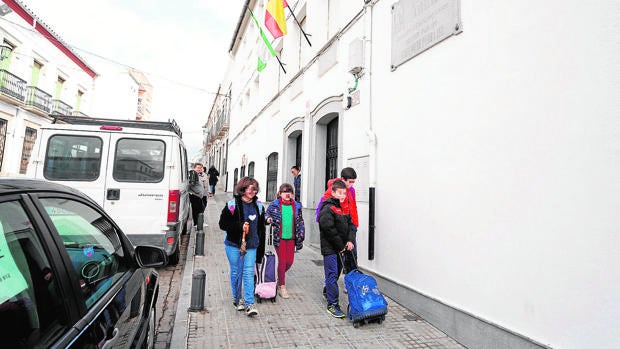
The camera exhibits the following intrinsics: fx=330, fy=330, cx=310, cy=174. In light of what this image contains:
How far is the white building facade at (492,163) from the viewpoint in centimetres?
245

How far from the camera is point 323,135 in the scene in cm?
805

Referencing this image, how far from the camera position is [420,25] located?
4426 mm

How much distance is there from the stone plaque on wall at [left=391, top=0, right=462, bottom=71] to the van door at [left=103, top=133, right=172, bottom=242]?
160 inches

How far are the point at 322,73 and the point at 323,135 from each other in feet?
4.76

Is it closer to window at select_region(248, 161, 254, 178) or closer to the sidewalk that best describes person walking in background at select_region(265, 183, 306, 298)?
the sidewalk

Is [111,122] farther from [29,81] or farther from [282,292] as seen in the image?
[29,81]

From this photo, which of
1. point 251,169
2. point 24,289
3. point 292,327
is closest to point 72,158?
point 292,327

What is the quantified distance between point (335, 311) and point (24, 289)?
3.37 meters

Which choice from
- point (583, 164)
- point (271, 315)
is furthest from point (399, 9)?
point (271, 315)

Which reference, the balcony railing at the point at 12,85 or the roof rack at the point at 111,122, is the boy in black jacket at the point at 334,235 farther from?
the balcony railing at the point at 12,85

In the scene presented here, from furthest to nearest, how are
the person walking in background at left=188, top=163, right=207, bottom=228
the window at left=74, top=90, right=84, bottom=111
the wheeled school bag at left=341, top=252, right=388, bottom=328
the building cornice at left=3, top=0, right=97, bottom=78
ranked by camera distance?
the window at left=74, top=90, right=84, bottom=111
the building cornice at left=3, top=0, right=97, bottom=78
the person walking in background at left=188, top=163, right=207, bottom=228
the wheeled school bag at left=341, top=252, right=388, bottom=328

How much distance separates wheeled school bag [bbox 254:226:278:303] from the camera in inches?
176

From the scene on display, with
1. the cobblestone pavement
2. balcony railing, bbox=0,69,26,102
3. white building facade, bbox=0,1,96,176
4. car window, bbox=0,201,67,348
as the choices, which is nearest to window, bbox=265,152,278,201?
the cobblestone pavement

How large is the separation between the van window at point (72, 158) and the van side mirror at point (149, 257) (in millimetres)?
3678
